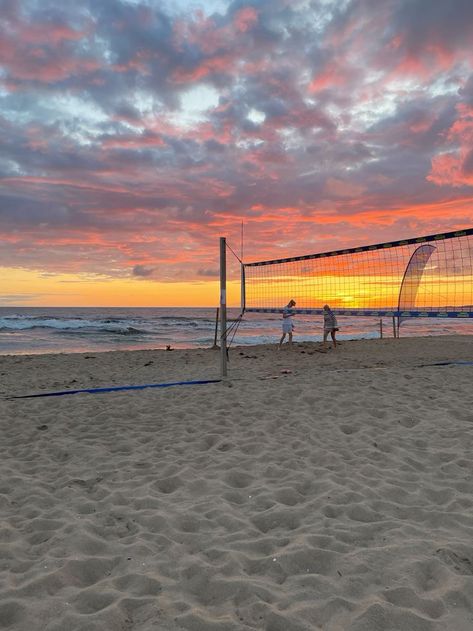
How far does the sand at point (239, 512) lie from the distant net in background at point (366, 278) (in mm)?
6674

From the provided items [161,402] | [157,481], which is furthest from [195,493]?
[161,402]

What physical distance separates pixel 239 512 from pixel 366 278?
1280 centimetres

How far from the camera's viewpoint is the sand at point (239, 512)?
202 centimetres

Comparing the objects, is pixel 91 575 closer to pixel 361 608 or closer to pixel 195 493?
pixel 195 493

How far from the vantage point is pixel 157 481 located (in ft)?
11.5

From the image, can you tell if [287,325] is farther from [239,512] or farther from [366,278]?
[239,512]

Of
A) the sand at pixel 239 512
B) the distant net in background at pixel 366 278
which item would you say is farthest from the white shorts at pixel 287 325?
the sand at pixel 239 512

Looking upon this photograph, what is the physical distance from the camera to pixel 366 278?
1484 cm

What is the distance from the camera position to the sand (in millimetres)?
2023

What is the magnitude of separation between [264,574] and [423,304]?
16.8 meters

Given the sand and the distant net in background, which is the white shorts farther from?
the sand

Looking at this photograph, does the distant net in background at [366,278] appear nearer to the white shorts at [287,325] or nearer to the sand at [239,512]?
the white shorts at [287,325]

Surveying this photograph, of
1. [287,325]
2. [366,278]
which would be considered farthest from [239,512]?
[366,278]

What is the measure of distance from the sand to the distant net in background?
6.67 m
